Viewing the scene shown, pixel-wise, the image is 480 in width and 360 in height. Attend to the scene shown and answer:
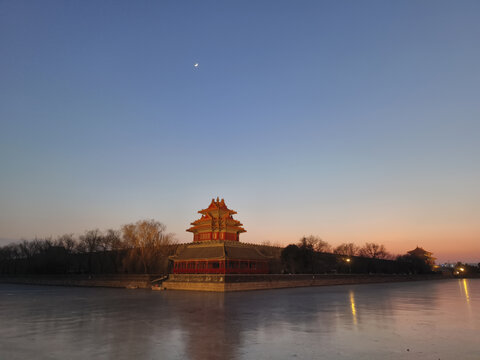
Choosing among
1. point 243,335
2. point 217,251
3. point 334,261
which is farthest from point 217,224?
point 243,335

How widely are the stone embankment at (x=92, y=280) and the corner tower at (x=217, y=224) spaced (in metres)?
10.4

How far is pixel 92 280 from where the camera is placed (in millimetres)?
52219

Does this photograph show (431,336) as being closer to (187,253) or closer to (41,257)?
(187,253)

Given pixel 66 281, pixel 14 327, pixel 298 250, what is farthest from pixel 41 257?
pixel 14 327

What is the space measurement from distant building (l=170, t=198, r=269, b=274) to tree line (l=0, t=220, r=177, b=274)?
4942 millimetres

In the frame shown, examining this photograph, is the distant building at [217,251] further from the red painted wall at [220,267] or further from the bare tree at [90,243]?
the bare tree at [90,243]

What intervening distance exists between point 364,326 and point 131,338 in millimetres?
8665

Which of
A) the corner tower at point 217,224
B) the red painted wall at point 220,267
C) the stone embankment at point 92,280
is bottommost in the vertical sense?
the stone embankment at point 92,280

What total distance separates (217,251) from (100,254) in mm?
30412

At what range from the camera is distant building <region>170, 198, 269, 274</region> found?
44122 millimetres

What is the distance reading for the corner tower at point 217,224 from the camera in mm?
51625

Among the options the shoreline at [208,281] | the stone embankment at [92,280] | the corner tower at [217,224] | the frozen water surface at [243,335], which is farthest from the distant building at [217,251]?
the frozen water surface at [243,335]

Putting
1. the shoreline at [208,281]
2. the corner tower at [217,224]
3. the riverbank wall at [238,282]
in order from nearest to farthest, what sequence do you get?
the riverbank wall at [238,282] < the shoreline at [208,281] < the corner tower at [217,224]

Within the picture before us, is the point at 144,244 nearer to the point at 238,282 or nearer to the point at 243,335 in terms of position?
the point at 238,282
